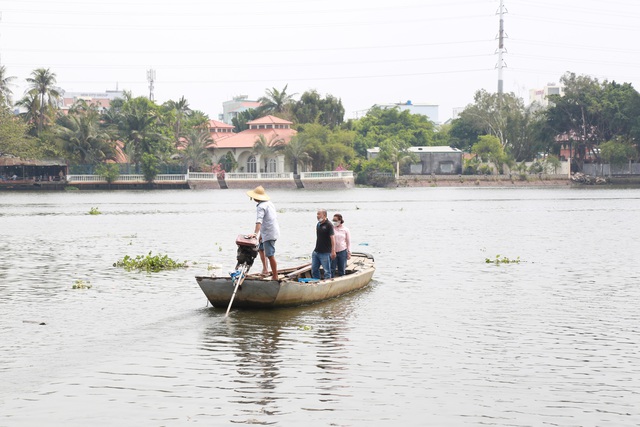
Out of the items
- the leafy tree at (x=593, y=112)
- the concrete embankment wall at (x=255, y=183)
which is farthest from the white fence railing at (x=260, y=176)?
the leafy tree at (x=593, y=112)

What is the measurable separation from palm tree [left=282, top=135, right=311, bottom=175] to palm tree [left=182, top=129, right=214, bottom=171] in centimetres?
957

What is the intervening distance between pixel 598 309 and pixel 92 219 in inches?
1543

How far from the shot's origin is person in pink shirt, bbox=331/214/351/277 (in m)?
20.6

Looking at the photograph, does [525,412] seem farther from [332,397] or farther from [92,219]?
[92,219]

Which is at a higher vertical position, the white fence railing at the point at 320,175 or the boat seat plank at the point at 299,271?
the white fence railing at the point at 320,175

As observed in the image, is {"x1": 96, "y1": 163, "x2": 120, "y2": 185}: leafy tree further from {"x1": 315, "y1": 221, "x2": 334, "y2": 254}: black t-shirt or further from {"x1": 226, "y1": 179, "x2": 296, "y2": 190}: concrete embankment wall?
{"x1": 315, "y1": 221, "x2": 334, "y2": 254}: black t-shirt

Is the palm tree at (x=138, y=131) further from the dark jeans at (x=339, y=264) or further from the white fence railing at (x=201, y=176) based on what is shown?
the dark jeans at (x=339, y=264)

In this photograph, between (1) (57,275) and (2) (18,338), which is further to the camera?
(1) (57,275)

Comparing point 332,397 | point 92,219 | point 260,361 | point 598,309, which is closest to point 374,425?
point 332,397

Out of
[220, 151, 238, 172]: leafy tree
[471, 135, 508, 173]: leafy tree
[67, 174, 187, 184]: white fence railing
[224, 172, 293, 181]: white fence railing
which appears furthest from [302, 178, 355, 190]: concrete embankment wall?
[471, 135, 508, 173]: leafy tree

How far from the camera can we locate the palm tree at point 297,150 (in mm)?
109938

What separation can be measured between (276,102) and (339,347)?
113 m

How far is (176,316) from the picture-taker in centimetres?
1808

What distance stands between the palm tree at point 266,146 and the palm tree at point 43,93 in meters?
24.1
